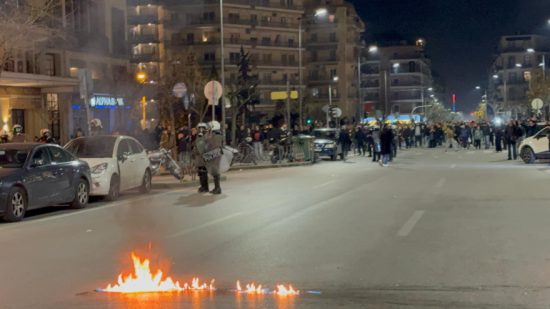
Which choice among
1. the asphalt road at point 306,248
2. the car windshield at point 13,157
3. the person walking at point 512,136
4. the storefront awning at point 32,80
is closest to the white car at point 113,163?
the asphalt road at point 306,248

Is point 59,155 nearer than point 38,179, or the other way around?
point 38,179

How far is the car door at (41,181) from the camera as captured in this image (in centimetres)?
1355

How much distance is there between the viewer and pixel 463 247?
958 cm

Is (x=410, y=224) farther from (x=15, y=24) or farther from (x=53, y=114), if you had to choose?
(x=53, y=114)

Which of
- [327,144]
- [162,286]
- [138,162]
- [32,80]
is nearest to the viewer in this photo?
[162,286]

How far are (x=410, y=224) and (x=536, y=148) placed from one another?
60.1ft

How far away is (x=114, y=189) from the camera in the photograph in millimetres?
17078

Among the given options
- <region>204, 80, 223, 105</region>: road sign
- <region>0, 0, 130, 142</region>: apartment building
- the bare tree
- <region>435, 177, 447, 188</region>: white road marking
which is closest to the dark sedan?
the bare tree

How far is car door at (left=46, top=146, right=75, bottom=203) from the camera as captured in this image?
14477 mm

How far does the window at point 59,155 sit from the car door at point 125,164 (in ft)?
7.08

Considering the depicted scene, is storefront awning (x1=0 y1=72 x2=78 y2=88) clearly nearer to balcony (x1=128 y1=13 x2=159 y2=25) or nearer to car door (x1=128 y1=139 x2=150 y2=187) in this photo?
car door (x1=128 y1=139 x2=150 y2=187)

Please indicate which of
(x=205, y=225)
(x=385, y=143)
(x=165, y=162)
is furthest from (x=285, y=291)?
(x=385, y=143)

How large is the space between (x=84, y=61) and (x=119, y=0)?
5735 millimetres

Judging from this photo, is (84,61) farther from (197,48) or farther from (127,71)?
(197,48)
